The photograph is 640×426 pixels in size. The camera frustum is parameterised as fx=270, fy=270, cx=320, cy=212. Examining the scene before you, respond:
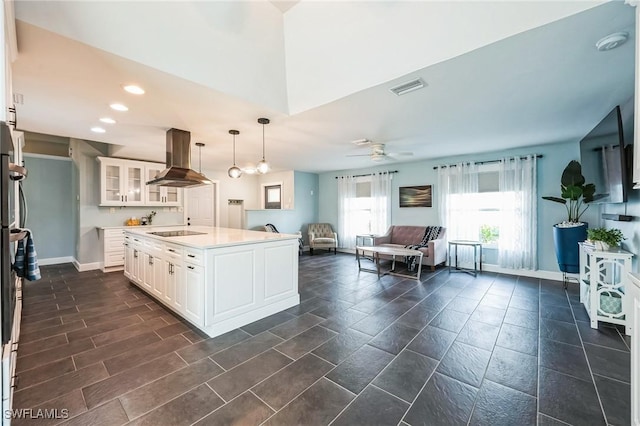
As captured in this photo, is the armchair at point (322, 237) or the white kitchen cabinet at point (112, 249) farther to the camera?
the armchair at point (322, 237)

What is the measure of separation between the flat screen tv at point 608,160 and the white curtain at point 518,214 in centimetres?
111

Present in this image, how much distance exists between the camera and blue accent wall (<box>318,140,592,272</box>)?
4578 millimetres

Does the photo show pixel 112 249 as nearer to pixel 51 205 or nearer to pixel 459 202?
pixel 51 205

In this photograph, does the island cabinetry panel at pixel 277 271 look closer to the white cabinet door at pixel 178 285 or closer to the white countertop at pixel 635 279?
the white cabinet door at pixel 178 285

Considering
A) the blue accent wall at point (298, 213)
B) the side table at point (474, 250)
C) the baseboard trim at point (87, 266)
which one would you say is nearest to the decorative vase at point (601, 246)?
the side table at point (474, 250)

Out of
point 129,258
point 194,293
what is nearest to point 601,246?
point 194,293

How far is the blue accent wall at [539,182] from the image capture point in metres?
4.58

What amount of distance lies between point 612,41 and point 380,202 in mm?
5065

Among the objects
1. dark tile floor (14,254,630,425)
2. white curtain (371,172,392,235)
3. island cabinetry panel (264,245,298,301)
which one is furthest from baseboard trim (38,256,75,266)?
white curtain (371,172,392,235)

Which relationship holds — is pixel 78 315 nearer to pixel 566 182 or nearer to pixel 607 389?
pixel 607 389

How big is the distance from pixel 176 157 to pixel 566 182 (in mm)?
5559

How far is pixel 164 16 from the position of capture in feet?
6.42

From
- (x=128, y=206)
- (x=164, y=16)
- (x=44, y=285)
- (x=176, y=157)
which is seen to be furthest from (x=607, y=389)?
(x=128, y=206)

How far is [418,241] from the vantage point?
5820 millimetres
